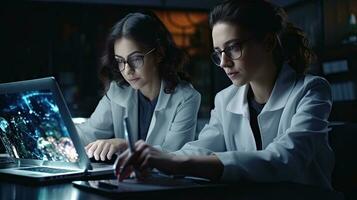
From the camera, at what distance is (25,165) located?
1352mm

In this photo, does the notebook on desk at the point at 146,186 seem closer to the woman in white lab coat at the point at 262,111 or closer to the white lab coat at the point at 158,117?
the woman in white lab coat at the point at 262,111

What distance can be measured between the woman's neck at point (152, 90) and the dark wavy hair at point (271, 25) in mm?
579

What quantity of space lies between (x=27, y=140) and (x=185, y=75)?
0.96 m

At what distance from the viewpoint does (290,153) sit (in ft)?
3.62

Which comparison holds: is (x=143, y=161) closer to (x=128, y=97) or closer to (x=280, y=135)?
(x=280, y=135)

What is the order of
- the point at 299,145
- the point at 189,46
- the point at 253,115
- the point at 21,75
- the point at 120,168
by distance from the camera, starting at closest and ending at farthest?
1. the point at 120,168
2. the point at 299,145
3. the point at 253,115
4. the point at 21,75
5. the point at 189,46

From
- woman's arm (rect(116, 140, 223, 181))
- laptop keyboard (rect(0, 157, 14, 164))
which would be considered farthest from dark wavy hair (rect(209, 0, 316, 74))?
laptop keyboard (rect(0, 157, 14, 164))

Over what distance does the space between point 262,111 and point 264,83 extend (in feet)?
0.32

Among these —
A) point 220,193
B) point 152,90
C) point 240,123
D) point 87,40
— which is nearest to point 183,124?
point 152,90

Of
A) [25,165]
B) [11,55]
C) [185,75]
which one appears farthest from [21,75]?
[25,165]

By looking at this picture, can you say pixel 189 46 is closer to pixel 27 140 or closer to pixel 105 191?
pixel 27 140

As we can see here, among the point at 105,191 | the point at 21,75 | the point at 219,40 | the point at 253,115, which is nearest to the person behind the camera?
the point at 105,191

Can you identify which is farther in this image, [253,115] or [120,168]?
[253,115]

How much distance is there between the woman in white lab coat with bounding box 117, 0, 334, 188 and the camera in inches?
41.4
